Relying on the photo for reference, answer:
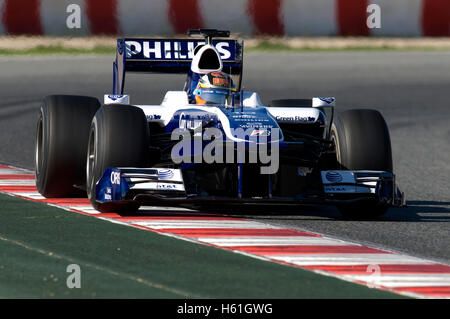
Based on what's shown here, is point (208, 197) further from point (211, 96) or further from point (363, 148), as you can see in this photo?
point (211, 96)

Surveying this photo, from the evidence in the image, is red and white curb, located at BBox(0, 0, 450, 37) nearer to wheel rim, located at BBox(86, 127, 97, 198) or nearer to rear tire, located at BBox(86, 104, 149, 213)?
wheel rim, located at BBox(86, 127, 97, 198)

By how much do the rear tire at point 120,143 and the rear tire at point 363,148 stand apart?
1.87 meters

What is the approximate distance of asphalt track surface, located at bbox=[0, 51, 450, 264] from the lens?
32.4ft

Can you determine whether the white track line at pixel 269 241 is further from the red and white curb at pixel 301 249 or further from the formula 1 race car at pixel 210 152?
the formula 1 race car at pixel 210 152

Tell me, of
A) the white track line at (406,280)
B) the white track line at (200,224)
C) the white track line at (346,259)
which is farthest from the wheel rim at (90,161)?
the white track line at (406,280)

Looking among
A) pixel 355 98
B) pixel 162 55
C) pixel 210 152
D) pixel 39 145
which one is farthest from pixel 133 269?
pixel 355 98

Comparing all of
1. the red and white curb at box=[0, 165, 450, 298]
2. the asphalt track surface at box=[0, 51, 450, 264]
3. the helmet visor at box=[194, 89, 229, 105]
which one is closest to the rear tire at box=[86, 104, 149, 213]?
the red and white curb at box=[0, 165, 450, 298]

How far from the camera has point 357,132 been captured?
1066 centimetres

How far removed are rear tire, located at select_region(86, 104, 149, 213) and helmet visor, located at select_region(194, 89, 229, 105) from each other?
131 centimetres

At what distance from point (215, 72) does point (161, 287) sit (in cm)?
483

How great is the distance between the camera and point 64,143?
1089cm

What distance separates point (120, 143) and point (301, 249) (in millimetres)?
2167
